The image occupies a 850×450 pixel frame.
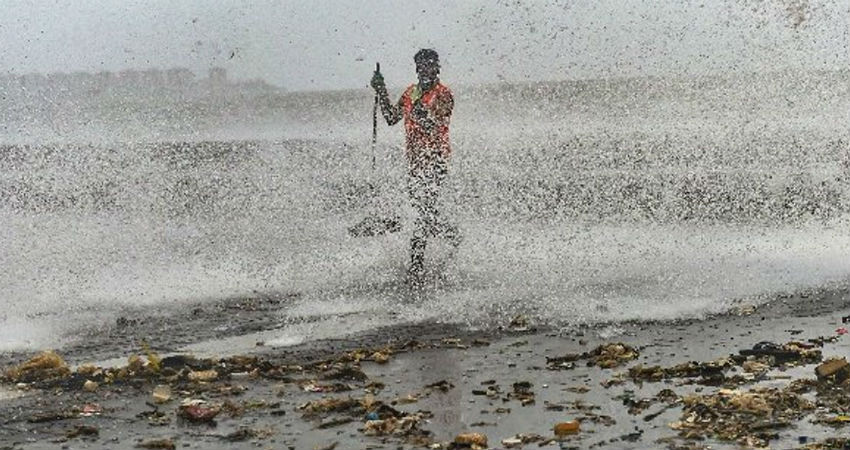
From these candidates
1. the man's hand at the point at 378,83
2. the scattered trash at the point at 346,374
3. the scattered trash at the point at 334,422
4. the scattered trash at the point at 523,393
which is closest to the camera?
the scattered trash at the point at 334,422

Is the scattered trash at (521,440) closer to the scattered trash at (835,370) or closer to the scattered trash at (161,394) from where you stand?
the scattered trash at (835,370)

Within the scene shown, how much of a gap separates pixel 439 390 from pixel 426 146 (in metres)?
4.72

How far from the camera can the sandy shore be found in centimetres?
583

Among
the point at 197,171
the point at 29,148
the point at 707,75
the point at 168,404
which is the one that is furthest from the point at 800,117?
the point at 168,404

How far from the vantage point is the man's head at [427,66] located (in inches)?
444

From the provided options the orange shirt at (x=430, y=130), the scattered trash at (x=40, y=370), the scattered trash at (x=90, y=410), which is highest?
the orange shirt at (x=430, y=130)

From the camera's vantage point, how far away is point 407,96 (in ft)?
37.4

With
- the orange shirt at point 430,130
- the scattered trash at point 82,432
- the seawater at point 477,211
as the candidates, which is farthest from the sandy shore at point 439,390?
the orange shirt at point 430,130

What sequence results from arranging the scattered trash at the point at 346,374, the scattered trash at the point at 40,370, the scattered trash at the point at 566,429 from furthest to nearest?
the scattered trash at the point at 40,370 < the scattered trash at the point at 346,374 < the scattered trash at the point at 566,429

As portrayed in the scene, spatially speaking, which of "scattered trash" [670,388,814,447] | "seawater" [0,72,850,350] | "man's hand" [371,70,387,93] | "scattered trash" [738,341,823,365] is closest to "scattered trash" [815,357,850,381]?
"scattered trash" [670,388,814,447]

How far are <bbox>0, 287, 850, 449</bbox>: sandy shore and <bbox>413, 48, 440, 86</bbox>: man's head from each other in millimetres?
3242

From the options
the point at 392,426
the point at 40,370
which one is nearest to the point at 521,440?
the point at 392,426

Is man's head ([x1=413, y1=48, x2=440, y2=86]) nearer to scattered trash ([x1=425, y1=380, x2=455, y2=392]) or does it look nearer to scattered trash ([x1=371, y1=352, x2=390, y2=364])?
scattered trash ([x1=371, y1=352, x2=390, y2=364])

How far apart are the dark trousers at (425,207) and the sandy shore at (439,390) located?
2.46m
